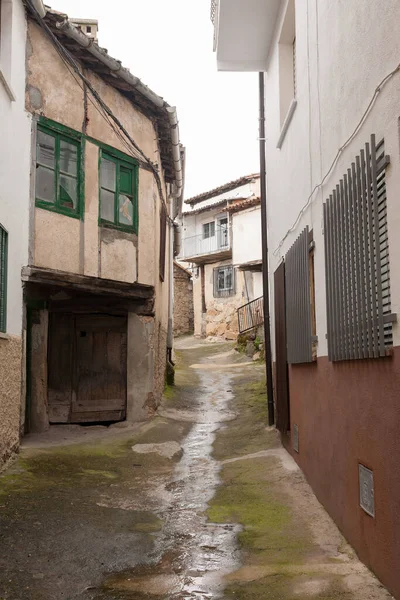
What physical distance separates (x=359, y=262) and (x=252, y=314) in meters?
20.5

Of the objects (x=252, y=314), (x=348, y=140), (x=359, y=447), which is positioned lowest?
(x=359, y=447)

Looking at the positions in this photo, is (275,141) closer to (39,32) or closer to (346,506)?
(39,32)

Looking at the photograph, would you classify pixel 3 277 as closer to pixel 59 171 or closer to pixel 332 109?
pixel 59 171

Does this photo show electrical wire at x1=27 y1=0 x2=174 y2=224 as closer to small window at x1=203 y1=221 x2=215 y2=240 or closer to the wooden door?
the wooden door

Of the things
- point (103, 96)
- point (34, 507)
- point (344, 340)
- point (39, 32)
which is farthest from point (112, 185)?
point (344, 340)

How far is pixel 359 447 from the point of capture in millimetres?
4246

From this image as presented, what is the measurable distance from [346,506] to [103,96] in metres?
8.27

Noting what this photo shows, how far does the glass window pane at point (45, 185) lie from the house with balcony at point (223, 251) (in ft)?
64.2

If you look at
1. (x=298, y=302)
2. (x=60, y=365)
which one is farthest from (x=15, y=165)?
(x=60, y=365)

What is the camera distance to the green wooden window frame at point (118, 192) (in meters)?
10.4

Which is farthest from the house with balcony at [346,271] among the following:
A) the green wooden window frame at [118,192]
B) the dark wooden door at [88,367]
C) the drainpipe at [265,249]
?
the dark wooden door at [88,367]

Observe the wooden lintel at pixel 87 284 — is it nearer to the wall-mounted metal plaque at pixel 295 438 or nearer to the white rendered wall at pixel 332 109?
the white rendered wall at pixel 332 109

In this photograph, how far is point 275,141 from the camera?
942 centimetres

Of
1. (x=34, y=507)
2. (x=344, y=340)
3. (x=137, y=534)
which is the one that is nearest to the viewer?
(x=344, y=340)
